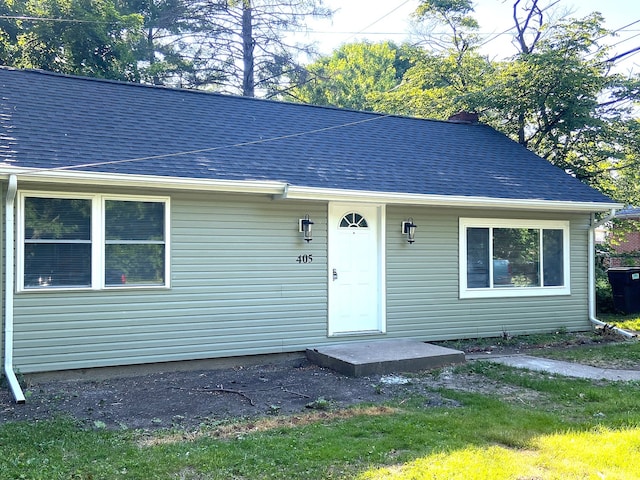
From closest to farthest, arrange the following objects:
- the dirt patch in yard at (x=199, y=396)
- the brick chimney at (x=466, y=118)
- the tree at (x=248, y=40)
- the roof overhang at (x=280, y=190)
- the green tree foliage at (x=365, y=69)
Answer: the dirt patch in yard at (x=199, y=396) < the roof overhang at (x=280, y=190) < the brick chimney at (x=466, y=118) < the tree at (x=248, y=40) < the green tree foliage at (x=365, y=69)

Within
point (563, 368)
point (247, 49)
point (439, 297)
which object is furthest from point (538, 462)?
point (247, 49)

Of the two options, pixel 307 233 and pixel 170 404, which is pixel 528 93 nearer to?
pixel 307 233

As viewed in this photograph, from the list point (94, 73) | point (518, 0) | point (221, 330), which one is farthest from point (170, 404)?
point (518, 0)

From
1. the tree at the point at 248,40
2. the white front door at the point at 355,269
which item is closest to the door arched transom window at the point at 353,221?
the white front door at the point at 355,269

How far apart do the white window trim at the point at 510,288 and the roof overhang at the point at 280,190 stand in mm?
337

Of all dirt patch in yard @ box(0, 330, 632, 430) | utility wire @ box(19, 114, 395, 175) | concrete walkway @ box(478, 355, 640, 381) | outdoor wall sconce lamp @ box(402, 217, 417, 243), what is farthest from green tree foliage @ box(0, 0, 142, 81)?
concrete walkway @ box(478, 355, 640, 381)

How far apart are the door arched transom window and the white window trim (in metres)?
1.76

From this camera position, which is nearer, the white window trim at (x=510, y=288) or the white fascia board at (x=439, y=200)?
the white fascia board at (x=439, y=200)

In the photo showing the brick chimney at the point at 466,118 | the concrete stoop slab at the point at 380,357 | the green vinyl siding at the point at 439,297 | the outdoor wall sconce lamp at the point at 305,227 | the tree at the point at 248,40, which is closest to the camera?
the concrete stoop slab at the point at 380,357

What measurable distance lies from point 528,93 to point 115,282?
11196 mm

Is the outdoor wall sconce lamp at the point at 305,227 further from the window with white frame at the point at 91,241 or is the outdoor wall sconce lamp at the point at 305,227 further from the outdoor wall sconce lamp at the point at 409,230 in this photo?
the window with white frame at the point at 91,241

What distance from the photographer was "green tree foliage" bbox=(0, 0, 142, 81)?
51.6 feet

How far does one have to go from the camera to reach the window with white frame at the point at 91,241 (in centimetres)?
628

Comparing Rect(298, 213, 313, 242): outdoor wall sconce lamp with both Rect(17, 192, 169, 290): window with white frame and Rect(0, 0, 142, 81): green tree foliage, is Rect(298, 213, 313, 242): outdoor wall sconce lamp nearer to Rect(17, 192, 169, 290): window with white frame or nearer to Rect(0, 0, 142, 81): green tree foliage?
Rect(17, 192, 169, 290): window with white frame
